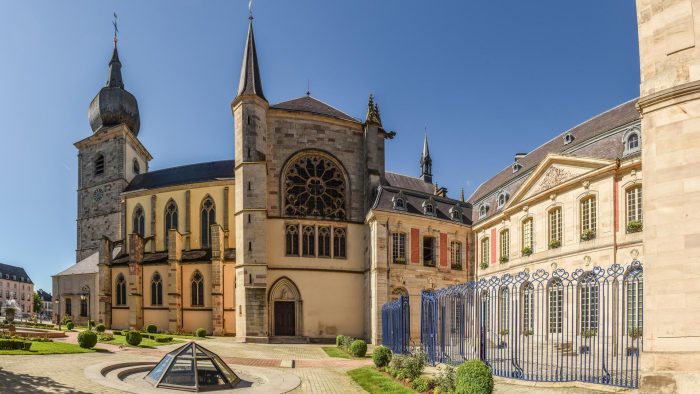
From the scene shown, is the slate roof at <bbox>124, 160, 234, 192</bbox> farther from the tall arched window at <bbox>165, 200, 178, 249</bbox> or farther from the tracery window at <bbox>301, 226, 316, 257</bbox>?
the tracery window at <bbox>301, 226, 316, 257</bbox>

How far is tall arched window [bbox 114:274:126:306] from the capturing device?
38.5m

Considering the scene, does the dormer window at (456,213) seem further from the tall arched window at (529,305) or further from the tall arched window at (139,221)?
the tall arched window at (139,221)

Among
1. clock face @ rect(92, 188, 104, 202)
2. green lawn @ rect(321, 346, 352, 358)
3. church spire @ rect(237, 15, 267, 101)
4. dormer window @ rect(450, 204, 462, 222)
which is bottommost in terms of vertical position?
green lawn @ rect(321, 346, 352, 358)

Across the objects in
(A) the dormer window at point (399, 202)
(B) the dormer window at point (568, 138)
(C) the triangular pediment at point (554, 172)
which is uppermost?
(B) the dormer window at point (568, 138)

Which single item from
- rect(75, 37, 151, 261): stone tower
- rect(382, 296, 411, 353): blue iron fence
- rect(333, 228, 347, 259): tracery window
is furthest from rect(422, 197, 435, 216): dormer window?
rect(75, 37, 151, 261): stone tower

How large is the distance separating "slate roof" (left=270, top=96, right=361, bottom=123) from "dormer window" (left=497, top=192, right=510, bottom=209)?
34.6ft

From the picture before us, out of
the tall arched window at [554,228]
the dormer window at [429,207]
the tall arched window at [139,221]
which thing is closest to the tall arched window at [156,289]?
the tall arched window at [139,221]

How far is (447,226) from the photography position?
32500 millimetres

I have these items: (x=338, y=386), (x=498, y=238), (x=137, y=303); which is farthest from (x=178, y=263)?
(x=338, y=386)

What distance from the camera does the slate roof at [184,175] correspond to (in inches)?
1652

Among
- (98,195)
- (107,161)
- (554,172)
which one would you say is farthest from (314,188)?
(98,195)

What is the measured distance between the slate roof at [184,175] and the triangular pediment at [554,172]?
24.5 meters

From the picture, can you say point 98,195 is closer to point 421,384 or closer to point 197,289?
point 197,289

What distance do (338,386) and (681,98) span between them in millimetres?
A: 10785
